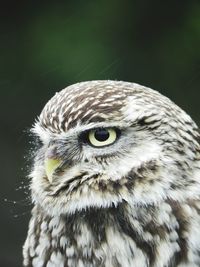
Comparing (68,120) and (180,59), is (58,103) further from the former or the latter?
(180,59)

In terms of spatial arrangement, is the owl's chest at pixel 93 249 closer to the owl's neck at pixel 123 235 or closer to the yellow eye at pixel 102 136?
the owl's neck at pixel 123 235

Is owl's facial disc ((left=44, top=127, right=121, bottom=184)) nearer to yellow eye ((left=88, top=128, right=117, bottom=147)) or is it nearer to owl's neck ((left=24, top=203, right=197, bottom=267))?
yellow eye ((left=88, top=128, right=117, bottom=147))

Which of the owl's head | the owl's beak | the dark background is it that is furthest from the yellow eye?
the dark background

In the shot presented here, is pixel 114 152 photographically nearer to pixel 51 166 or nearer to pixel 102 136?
pixel 102 136

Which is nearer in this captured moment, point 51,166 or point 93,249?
point 51,166

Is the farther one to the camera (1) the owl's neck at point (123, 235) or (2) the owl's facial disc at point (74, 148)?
(1) the owl's neck at point (123, 235)

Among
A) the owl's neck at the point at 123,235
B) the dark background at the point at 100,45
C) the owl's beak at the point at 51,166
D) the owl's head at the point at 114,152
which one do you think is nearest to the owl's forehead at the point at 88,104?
the owl's head at the point at 114,152

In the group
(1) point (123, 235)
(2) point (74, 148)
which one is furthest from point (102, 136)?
(1) point (123, 235)
